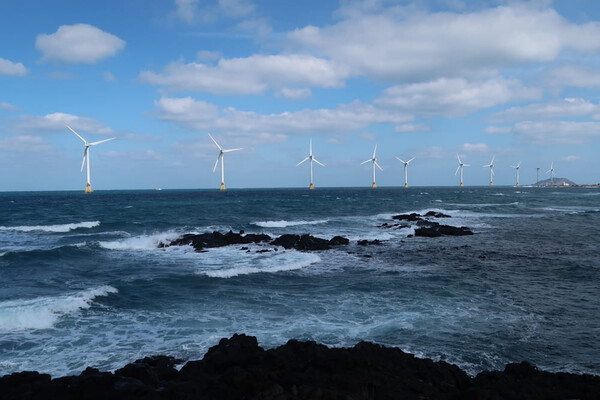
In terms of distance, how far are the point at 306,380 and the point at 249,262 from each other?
16.5 m

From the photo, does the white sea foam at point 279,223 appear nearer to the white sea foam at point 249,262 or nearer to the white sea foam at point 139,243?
the white sea foam at point 139,243

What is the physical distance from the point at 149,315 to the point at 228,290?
377cm

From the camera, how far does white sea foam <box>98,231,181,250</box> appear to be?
29841mm

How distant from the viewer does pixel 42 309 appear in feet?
45.5

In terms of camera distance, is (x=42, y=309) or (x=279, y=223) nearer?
(x=42, y=309)

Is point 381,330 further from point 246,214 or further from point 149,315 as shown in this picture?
point 246,214

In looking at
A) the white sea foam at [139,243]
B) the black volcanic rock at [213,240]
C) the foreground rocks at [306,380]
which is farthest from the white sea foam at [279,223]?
the foreground rocks at [306,380]

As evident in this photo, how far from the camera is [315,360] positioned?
8.38 metres

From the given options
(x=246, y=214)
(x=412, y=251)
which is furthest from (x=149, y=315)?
(x=246, y=214)

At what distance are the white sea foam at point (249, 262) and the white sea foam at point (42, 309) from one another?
5.42 m

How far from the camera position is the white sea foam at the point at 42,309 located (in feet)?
42.1

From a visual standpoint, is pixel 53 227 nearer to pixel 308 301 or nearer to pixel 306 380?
pixel 308 301

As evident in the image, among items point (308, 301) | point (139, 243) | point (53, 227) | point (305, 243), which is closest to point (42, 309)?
point (308, 301)

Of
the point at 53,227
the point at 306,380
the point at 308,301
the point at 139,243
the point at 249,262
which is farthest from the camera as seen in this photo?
the point at 53,227
